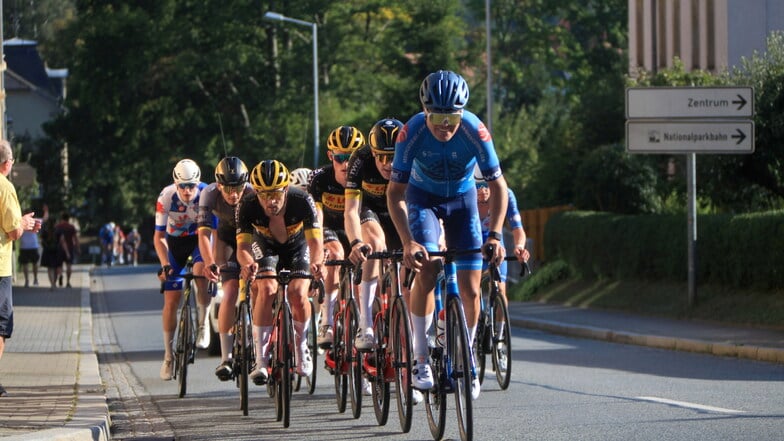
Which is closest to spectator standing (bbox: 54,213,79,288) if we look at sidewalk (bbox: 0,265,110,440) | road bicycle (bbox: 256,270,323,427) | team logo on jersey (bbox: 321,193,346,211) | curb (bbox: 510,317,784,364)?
sidewalk (bbox: 0,265,110,440)

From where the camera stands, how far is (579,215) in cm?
2816

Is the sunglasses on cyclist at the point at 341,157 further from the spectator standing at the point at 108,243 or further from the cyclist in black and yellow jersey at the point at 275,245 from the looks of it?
the spectator standing at the point at 108,243

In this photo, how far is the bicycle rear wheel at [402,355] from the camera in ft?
30.8

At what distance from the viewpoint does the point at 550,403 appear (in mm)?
11703

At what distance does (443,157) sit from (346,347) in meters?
2.48

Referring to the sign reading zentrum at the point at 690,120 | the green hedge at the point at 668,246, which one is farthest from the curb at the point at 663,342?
the sign reading zentrum at the point at 690,120

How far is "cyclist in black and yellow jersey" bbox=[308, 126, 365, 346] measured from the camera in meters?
12.9

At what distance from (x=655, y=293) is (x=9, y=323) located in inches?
544

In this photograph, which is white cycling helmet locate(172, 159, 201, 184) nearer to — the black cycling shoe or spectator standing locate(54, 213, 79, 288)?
the black cycling shoe

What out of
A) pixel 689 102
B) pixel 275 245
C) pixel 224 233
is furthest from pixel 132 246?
pixel 275 245

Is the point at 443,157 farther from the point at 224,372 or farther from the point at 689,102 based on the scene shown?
the point at 689,102

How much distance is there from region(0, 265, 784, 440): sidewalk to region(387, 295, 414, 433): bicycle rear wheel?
1945 millimetres

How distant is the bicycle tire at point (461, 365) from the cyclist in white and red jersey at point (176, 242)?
4.93 metres

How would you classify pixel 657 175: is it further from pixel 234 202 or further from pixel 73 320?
pixel 234 202
